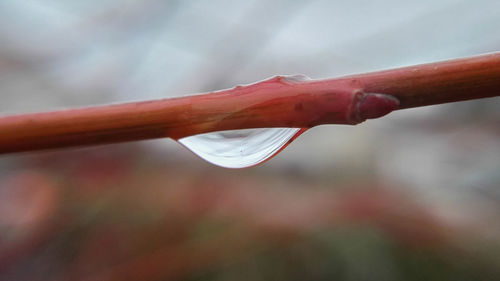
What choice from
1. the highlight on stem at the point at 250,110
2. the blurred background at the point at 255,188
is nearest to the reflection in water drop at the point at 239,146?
the highlight on stem at the point at 250,110

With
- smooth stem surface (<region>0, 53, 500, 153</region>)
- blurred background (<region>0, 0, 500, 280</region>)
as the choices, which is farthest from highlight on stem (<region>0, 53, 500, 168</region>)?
blurred background (<region>0, 0, 500, 280</region>)

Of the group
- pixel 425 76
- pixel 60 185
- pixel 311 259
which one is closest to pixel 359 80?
pixel 425 76

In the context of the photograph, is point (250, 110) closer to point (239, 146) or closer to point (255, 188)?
point (239, 146)

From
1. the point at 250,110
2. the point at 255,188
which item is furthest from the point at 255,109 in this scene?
the point at 255,188

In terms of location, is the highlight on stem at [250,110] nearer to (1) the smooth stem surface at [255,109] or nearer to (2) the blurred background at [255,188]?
(1) the smooth stem surface at [255,109]

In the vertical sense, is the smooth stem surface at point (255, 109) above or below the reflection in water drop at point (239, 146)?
above

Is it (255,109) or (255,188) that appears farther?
(255,188)
